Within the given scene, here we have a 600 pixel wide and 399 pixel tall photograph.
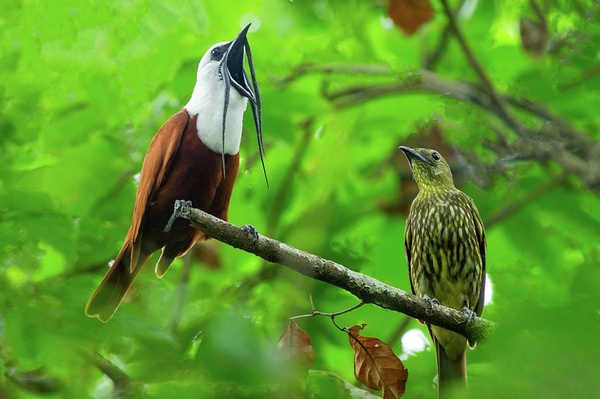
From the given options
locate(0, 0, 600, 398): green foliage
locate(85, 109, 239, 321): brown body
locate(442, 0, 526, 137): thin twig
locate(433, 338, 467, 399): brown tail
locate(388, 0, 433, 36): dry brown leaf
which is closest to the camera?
locate(433, 338, 467, 399): brown tail

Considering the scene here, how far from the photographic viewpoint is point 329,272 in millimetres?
1856

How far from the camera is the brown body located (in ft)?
6.38

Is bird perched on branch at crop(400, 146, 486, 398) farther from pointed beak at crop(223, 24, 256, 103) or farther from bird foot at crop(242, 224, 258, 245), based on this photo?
bird foot at crop(242, 224, 258, 245)

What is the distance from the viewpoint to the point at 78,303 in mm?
1708

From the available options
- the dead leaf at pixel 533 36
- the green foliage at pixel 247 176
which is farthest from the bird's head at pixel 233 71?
the dead leaf at pixel 533 36

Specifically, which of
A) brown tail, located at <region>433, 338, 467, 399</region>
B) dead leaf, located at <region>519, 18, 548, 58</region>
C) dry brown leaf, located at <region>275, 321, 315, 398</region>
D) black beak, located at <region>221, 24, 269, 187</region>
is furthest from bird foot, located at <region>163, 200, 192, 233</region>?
dead leaf, located at <region>519, 18, 548, 58</region>

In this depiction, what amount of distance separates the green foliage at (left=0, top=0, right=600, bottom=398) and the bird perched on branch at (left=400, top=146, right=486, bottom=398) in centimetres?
7

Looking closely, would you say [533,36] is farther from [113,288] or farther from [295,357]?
[113,288]

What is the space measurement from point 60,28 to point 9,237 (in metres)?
0.69

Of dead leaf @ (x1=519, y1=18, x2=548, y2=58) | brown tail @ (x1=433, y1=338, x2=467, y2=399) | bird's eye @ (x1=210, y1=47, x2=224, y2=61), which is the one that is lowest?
brown tail @ (x1=433, y1=338, x2=467, y2=399)

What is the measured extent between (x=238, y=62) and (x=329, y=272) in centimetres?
60

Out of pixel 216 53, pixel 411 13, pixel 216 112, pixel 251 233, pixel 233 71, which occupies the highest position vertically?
pixel 411 13

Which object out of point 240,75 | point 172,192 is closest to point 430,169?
point 240,75

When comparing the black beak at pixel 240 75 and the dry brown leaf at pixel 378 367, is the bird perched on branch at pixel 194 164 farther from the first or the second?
the dry brown leaf at pixel 378 367
